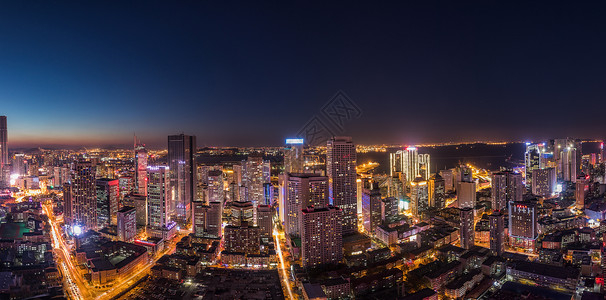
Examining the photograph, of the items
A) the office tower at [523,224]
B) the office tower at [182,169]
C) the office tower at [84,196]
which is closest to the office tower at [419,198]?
the office tower at [523,224]

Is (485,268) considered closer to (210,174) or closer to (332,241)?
(332,241)

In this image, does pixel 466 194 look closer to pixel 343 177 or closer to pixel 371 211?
pixel 371 211

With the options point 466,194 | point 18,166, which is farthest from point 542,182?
point 18,166

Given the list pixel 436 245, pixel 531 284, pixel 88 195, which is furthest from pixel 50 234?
pixel 531 284

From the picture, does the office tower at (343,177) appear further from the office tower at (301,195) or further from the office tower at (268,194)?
the office tower at (268,194)

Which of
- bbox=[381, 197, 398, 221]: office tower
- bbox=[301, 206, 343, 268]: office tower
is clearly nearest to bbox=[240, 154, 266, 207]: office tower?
bbox=[381, 197, 398, 221]: office tower

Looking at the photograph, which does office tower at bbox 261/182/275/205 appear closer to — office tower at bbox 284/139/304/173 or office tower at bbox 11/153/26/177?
office tower at bbox 284/139/304/173
